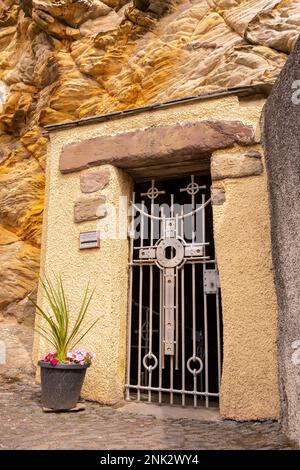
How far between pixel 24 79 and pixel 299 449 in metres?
7.50

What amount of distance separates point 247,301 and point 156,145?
1.71 meters

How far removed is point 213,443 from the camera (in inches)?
102

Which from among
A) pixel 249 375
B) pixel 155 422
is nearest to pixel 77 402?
pixel 155 422

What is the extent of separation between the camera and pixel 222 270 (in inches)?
136

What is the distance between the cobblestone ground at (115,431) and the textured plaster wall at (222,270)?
0.27 metres

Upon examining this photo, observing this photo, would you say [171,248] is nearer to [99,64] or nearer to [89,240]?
[89,240]

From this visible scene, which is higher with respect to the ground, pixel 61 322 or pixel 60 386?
pixel 61 322

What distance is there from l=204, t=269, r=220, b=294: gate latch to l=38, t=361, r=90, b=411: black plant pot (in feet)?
4.36

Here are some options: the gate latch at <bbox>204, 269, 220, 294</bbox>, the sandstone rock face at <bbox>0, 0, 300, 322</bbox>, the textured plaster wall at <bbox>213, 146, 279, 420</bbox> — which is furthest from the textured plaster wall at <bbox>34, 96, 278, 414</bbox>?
the sandstone rock face at <bbox>0, 0, 300, 322</bbox>

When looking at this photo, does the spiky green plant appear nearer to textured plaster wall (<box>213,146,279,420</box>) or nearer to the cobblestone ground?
the cobblestone ground

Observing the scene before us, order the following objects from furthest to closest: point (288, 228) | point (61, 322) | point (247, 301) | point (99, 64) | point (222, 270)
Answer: point (99, 64) → point (61, 322) → point (222, 270) → point (247, 301) → point (288, 228)

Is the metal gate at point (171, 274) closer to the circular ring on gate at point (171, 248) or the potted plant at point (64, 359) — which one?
the circular ring on gate at point (171, 248)

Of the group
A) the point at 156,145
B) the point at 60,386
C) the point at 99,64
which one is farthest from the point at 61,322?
the point at 99,64

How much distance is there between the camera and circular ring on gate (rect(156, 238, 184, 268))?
3.82 metres
